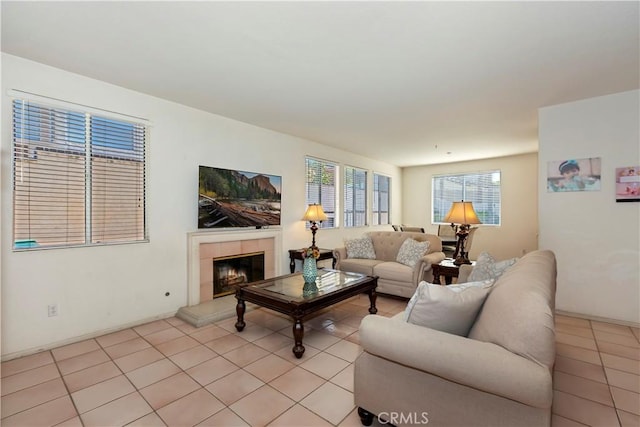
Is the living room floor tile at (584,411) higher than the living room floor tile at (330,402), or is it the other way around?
the living room floor tile at (330,402)

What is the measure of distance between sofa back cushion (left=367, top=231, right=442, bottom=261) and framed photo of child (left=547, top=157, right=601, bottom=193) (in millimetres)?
1657

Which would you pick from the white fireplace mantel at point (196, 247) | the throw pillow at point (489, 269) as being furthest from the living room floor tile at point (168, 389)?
the throw pillow at point (489, 269)

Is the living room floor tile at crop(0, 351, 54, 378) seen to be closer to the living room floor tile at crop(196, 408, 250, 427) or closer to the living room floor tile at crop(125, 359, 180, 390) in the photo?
the living room floor tile at crop(125, 359, 180, 390)

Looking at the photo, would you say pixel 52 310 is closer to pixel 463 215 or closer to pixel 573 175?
pixel 463 215

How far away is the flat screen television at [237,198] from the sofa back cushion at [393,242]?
5.85 feet

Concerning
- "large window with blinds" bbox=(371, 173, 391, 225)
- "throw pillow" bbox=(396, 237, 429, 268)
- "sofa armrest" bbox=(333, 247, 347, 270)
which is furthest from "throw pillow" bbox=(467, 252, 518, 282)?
"large window with blinds" bbox=(371, 173, 391, 225)

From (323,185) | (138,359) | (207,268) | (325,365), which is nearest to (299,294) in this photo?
(325,365)

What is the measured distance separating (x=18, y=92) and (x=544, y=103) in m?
5.49

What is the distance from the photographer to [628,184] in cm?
332

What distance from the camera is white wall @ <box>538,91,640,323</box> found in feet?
10.9

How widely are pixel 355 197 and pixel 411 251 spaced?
2608 millimetres

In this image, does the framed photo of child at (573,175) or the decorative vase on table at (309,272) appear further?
the framed photo of child at (573,175)

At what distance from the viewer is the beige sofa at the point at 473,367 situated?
1.24 meters

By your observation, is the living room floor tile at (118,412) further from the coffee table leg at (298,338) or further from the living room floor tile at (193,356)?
the coffee table leg at (298,338)
